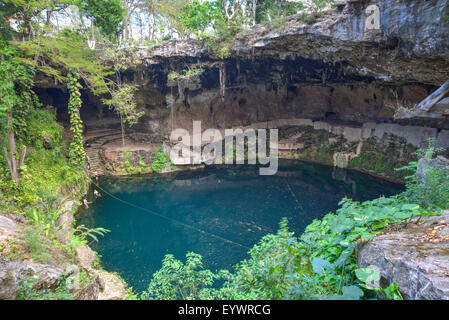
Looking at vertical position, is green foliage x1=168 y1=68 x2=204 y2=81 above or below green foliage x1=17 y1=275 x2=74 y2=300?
above

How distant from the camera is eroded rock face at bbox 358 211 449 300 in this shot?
1666mm

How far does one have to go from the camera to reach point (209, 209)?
1095 cm

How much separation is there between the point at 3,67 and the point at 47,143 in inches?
177

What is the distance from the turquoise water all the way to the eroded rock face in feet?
18.2

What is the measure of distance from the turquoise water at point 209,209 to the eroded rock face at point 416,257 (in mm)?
5550

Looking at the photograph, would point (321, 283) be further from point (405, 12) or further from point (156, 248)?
point (405, 12)

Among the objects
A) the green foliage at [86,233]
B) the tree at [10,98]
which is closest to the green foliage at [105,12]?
the tree at [10,98]

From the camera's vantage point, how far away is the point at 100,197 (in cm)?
1178

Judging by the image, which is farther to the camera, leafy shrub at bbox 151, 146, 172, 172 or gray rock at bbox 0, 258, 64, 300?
leafy shrub at bbox 151, 146, 172, 172

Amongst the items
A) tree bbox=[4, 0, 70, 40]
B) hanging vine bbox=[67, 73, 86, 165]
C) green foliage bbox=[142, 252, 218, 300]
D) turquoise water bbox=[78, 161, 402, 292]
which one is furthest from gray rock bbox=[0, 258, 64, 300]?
hanging vine bbox=[67, 73, 86, 165]

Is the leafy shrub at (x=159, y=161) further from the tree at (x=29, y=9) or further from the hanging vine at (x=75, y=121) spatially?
the tree at (x=29, y=9)

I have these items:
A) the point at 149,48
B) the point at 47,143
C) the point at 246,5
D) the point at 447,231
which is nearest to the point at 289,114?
the point at 246,5

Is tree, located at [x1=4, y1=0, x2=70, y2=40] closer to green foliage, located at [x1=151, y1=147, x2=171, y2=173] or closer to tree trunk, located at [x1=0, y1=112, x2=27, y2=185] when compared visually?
tree trunk, located at [x1=0, y1=112, x2=27, y2=185]

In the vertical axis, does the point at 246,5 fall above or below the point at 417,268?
above
